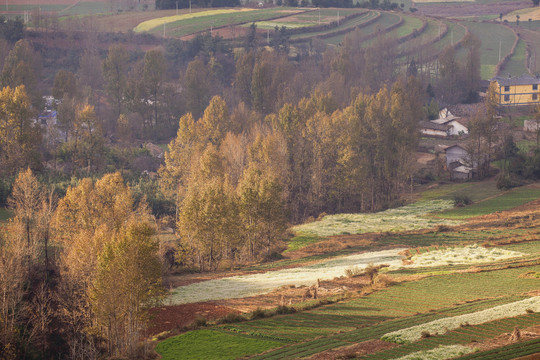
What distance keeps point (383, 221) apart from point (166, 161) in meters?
27.8

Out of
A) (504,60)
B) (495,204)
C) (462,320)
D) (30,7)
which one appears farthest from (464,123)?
(30,7)

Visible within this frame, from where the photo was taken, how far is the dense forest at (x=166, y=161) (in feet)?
130

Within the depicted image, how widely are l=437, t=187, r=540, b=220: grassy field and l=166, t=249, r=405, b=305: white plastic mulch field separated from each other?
22285 millimetres

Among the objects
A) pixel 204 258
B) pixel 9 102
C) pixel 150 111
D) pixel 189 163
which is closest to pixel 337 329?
pixel 204 258

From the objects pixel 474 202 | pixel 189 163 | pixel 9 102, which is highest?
pixel 9 102

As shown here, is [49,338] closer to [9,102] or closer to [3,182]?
[3,182]

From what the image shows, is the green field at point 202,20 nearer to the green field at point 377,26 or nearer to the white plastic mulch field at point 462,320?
the green field at point 377,26

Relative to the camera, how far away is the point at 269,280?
50.9 metres

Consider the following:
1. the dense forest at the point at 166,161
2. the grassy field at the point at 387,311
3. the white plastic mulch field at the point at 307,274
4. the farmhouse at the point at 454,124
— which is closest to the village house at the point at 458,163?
the dense forest at the point at 166,161

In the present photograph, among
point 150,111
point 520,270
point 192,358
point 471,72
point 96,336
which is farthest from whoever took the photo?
point 471,72

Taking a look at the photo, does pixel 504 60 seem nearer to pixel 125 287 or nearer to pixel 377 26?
pixel 377 26

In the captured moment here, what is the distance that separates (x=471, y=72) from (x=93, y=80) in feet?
259

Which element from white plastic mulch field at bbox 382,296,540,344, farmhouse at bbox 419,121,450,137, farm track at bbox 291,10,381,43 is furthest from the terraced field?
white plastic mulch field at bbox 382,296,540,344

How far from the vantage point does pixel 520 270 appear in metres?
44.9
